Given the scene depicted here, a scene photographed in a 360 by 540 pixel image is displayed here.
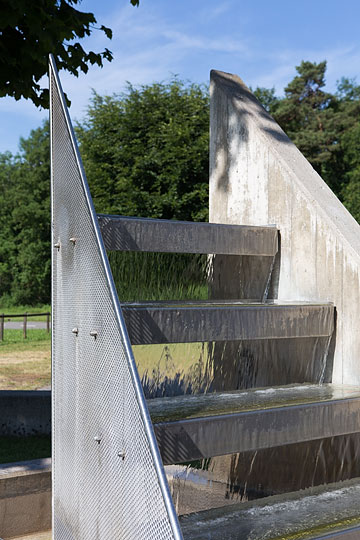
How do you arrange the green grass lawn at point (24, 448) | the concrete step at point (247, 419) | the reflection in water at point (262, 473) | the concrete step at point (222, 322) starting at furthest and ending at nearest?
the green grass lawn at point (24, 448) → the reflection in water at point (262, 473) → the concrete step at point (222, 322) → the concrete step at point (247, 419)

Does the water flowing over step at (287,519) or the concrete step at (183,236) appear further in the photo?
the concrete step at (183,236)

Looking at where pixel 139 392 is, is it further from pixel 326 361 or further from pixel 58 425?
pixel 326 361

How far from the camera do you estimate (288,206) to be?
4.31m

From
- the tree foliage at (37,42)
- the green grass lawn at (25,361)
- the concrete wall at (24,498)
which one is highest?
the tree foliage at (37,42)

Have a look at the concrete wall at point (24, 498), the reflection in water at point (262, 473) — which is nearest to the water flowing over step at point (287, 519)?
the reflection in water at point (262, 473)

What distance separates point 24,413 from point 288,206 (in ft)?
10.7

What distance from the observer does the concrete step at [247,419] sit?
9.53 ft

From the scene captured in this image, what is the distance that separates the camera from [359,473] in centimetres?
383

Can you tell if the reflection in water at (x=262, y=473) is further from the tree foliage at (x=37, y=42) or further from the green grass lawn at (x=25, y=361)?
→ the green grass lawn at (x=25, y=361)

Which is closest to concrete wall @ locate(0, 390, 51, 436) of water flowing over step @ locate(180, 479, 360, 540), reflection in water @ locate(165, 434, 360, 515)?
reflection in water @ locate(165, 434, 360, 515)

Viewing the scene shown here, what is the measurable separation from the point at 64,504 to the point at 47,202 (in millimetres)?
33057

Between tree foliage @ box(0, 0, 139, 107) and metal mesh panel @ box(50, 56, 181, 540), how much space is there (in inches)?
87.7

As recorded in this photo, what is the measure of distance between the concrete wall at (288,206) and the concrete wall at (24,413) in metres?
2.43

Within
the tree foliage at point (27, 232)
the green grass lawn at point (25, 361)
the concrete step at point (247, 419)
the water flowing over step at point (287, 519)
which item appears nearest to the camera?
the water flowing over step at point (287, 519)
